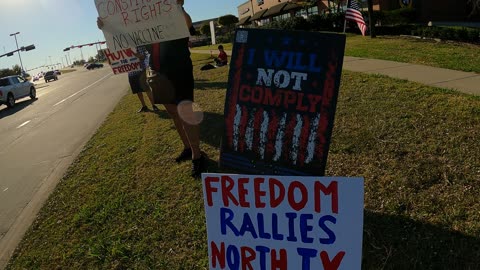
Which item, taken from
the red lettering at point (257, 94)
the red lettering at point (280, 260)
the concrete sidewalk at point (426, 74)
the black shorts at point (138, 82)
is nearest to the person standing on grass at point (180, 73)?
the red lettering at point (257, 94)

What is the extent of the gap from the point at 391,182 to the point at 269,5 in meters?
50.5

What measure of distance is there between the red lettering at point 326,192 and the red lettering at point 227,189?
0.43 metres

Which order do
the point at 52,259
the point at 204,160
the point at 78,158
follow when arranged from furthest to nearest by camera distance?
1. the point at 78,158
2. the point at 204,160
3. the point at 52,259

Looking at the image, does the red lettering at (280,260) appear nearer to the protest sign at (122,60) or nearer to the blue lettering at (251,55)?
the blue lettering at (251,55)

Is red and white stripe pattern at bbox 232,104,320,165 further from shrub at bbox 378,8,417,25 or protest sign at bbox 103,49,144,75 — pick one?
shrub at bbox 378,8,417,25

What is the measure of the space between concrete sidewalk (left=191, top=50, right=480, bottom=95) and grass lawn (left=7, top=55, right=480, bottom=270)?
67 cm

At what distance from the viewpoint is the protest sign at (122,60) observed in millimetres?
4844

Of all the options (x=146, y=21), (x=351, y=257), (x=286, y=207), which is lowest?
(x=351, y=257)

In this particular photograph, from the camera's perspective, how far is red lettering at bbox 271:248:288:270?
2217mm

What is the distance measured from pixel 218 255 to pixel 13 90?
21.0m

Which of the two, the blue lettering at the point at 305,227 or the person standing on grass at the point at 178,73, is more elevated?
the person standing on grass at the point at 178,73

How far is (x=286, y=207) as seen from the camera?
2.19 meters

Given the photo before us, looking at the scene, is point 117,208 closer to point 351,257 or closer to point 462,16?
point 351,257

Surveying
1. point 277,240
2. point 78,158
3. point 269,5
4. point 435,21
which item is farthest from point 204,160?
point 269,5
